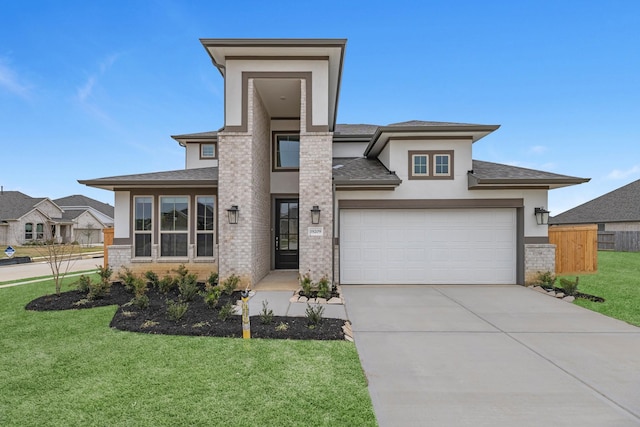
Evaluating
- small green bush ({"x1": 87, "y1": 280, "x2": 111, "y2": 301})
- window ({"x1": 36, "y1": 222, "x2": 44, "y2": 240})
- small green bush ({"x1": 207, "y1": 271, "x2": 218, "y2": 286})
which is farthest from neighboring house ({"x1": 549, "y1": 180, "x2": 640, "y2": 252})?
window ({"x1": 36, "y1": 222, "x2": 44, "y2": 240})

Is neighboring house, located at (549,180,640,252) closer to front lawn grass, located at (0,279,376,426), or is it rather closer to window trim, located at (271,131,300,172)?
window trim, located at (271,131,300,172)

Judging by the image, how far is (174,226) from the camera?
32.3 ft

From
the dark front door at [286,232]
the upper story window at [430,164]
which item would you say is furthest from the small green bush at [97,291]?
the upper story window at [430,164]

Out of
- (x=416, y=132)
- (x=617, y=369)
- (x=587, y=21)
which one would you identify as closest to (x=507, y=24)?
(x=587, y=21)

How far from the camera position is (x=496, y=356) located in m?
4.42

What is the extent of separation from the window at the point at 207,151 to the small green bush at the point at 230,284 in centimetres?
746

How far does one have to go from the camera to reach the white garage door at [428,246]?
372 inches

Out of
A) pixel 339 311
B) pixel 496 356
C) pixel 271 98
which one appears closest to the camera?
pixel 496 356

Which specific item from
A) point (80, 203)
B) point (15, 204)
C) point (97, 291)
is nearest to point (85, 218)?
point (80, 203)

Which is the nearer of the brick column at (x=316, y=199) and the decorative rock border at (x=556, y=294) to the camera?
the decorative rock border at (x=556, y=294)

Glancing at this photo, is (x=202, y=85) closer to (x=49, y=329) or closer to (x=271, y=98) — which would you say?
(x=271, y=98)

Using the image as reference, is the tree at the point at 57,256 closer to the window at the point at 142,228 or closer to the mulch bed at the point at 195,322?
the mulch bed at the point at 195,322

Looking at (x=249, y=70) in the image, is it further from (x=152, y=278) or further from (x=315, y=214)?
(x=152, y=278)

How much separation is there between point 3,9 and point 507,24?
66.9 feet
